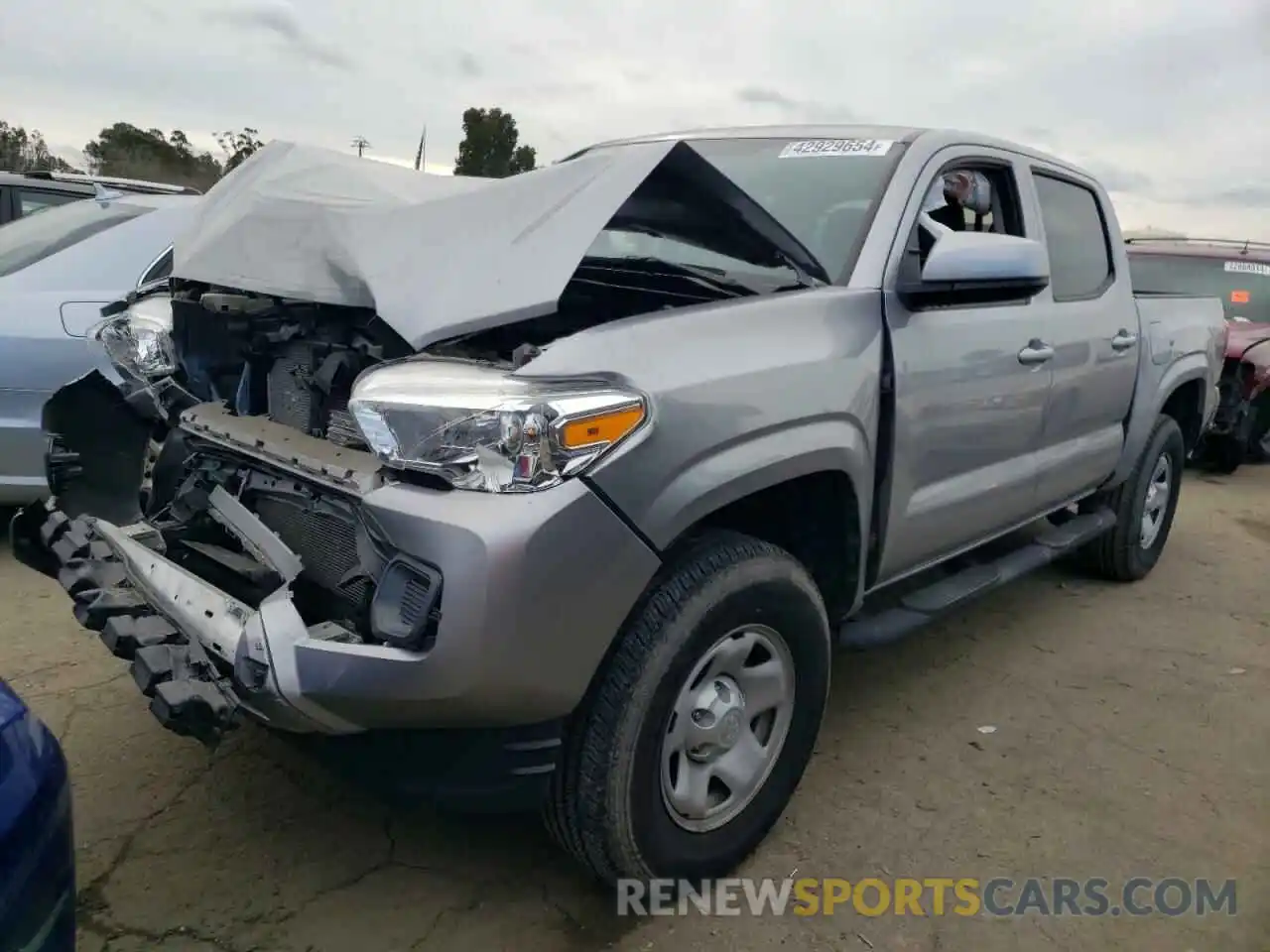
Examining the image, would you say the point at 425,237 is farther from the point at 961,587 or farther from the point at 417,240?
the point at 961,587

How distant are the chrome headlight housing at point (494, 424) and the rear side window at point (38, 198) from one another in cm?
512

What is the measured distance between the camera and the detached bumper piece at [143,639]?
1901 millimetres

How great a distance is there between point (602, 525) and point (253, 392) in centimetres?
127

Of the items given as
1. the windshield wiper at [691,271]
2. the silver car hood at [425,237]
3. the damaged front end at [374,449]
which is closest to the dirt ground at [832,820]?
the damaged front end at [374,449]

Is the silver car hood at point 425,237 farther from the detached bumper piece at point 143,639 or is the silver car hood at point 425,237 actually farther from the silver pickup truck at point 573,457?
the detached bumper piece at point 143,639

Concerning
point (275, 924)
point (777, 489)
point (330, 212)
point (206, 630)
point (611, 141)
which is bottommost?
point (275, 924)

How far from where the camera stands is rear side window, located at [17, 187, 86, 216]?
595cm

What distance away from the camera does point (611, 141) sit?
382 cm

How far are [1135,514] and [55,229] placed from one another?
5280 millimetres

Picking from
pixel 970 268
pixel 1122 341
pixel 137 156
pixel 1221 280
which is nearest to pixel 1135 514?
pixel 1122 341

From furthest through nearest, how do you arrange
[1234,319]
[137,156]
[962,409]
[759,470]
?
1. [137,156]
2. [1234,319]
3. [962,409]
4. [759,470]

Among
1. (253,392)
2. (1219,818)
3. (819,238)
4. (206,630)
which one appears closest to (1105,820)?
(1219,818)

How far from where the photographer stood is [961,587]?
3.33 metres

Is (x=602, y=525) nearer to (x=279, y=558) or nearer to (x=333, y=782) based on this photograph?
(x=279, y=558)
